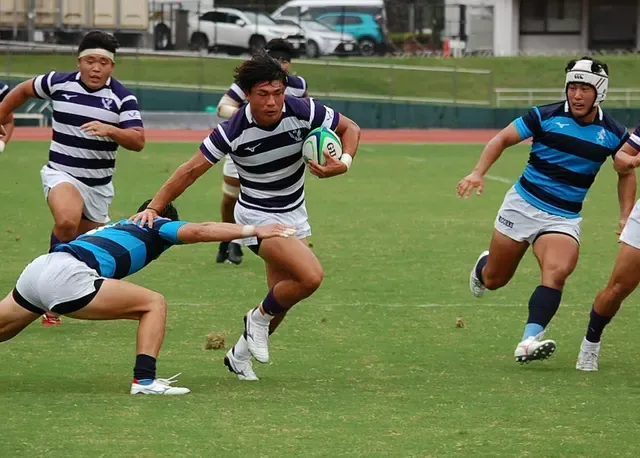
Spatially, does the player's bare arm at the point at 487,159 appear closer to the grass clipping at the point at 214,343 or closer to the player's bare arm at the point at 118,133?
the grass clipping at the point at 214,343

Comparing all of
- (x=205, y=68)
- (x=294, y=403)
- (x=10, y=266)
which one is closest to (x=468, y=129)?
(x=205, y=68)

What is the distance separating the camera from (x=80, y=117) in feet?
32.5

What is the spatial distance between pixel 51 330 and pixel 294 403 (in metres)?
2.94

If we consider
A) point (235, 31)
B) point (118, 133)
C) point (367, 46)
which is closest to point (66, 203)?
point (118, 133)

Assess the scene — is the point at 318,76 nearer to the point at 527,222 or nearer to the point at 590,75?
the point at 527,222

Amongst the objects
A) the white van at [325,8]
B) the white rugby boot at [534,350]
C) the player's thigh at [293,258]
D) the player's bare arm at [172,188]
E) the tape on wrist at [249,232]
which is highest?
the white van at [325,8]

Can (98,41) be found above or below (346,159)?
above

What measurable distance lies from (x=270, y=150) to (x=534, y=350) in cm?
196

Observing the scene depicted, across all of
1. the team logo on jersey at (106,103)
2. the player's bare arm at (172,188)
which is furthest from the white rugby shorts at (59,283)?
the team logo on jersey at (106,103)

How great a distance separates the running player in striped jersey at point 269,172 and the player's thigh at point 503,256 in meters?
1.33

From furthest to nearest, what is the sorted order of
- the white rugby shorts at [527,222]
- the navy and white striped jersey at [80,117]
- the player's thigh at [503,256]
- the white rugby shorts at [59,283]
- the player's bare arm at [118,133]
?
the navy and white striped jersey at [80,117], the player's bare arm at [118,133], the player's thigh at [503,256], the white rugby shorts at [527,222], the white rugby shorts at [59,283]

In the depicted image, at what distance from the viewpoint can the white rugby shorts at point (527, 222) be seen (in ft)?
28.3

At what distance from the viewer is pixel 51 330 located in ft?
31.7

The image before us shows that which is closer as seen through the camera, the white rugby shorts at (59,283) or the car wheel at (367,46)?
the white rugby shorts at (59,283)
